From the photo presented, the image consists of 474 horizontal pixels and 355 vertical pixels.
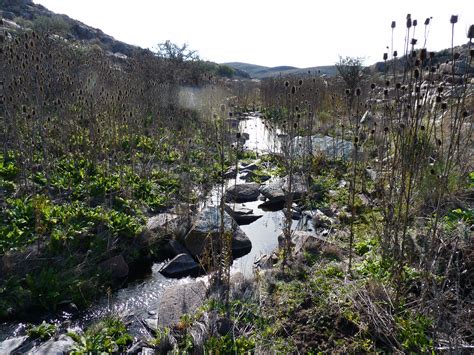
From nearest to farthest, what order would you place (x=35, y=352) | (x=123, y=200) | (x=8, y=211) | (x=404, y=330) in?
(x=404, y=330), (x=35, y=352), (x=8, y=211), (x=123, y=200)

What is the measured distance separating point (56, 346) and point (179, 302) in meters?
1.45

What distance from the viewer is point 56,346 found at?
409 centimetres

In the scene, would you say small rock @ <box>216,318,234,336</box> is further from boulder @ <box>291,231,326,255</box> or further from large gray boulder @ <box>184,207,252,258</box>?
large gray boulder @ <box>184,207,252,258</box>

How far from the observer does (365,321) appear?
4004 mm

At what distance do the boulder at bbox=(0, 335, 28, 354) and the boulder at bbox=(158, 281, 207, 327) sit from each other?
147 cm

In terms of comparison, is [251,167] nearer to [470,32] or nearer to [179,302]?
[179,302]

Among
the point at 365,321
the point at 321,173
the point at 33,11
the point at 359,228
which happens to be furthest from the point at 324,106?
the point at 33,11

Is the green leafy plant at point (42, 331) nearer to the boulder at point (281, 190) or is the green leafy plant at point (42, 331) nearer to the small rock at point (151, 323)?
the small rock at point (151, 323)

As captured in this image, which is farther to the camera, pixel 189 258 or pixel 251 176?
pixel 251 176

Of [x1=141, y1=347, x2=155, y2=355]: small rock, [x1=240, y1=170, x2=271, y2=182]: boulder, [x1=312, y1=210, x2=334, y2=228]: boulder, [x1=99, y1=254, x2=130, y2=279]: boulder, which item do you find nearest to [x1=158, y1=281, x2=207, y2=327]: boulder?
[x1=141, y1=347, x2=155, y2=355]: small rock

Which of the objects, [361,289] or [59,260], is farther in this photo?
[59,260]

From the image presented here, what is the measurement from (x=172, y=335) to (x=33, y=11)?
4628 centimetres

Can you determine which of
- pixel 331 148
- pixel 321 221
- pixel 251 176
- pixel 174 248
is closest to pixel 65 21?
pixel 251 176

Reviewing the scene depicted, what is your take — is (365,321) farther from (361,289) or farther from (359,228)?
(359,228)
